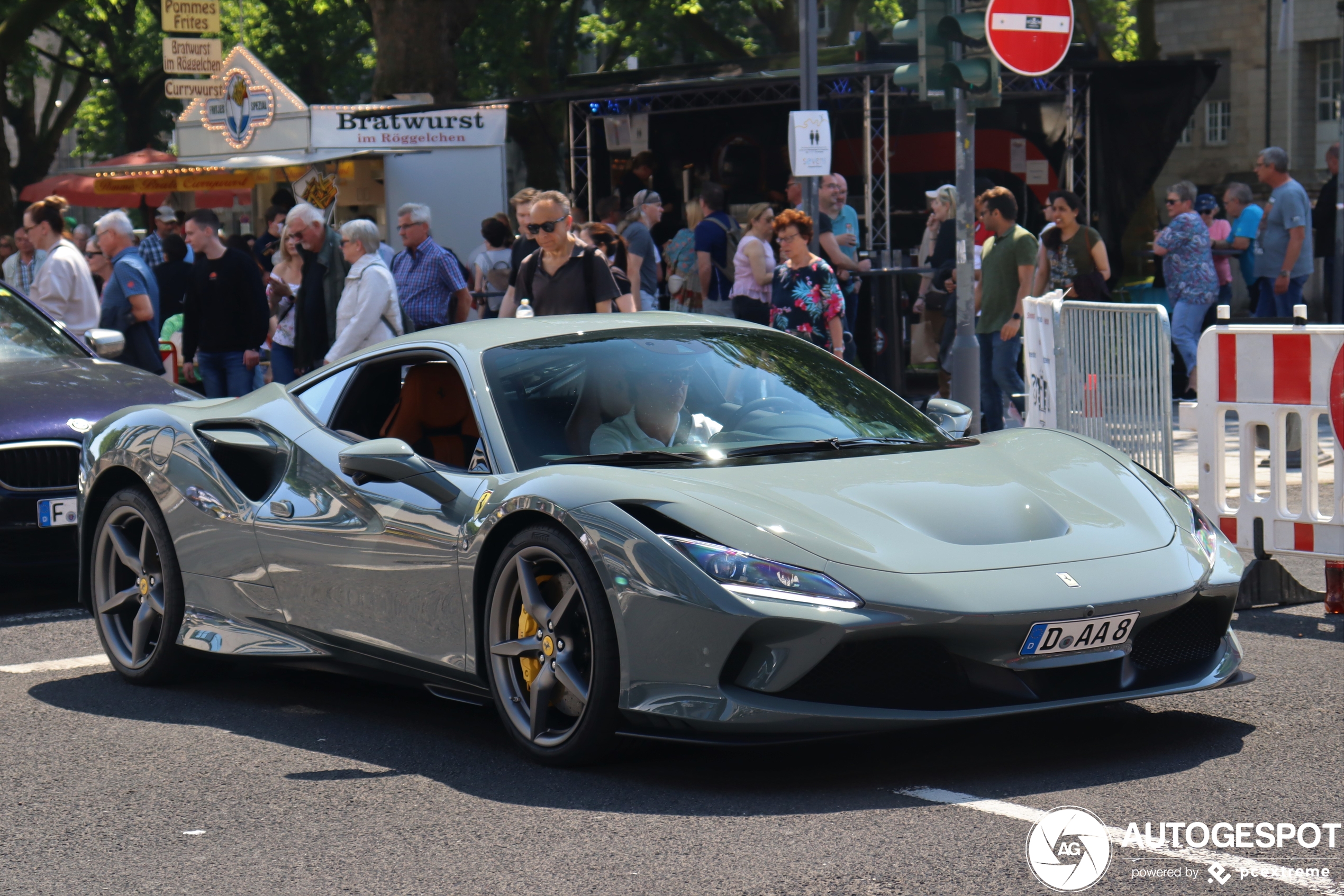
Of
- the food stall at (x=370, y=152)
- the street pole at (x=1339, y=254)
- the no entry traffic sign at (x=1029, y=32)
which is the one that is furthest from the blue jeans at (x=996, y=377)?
the food stall at (x=370, y=152)

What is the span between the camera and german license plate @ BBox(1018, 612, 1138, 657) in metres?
4.64

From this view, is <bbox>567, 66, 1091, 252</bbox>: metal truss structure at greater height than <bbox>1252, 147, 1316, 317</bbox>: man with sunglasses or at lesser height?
greater

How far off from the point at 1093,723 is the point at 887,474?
3.13ft

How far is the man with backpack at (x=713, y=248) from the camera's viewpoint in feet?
54.3

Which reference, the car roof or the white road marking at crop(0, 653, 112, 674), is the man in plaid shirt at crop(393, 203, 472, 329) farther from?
the car roof

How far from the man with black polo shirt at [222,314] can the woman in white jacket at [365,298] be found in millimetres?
1431

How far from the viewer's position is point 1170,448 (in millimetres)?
8773

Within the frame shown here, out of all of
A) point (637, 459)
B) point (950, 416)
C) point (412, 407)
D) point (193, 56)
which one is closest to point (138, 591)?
point (412, 407)

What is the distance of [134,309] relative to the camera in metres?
12.1

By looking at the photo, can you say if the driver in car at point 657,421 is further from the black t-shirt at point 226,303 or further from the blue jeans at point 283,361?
the black t-shirt at point 226,303

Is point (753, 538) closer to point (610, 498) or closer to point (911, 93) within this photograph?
point (610, 498)

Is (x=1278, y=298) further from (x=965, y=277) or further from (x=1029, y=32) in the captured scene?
(x=1029, y=32)

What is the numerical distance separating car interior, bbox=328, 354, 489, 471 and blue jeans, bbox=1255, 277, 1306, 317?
1131 centimetres

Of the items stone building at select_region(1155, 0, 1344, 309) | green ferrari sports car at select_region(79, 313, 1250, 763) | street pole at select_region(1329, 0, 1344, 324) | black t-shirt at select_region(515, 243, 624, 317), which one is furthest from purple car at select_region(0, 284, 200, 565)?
stone building at select_region(1155, 0, 1344, 309)
